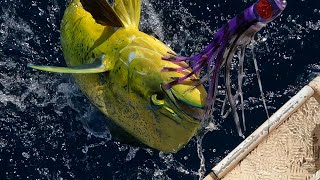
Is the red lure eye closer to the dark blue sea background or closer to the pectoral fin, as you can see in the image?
the pectoral fin

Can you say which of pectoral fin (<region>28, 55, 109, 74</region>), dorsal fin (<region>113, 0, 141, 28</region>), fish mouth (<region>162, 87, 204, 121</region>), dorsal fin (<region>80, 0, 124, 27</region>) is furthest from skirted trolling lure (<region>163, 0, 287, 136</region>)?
dorsal fin (<region>113, 0, 141, 28</region>)

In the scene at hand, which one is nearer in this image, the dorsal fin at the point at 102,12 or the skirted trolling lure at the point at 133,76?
the skirted trolling lure at the point at 133,76

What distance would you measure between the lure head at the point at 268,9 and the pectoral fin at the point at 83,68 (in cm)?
144

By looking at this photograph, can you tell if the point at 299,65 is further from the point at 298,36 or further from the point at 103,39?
the point at 103,39

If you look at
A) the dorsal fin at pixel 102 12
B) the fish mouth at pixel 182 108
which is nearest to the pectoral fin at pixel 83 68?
the dorsal fin at pixel 102 12

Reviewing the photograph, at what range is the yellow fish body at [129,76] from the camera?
304 centimetres

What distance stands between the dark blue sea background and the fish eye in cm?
171

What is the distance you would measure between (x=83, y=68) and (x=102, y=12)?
414 millimetres

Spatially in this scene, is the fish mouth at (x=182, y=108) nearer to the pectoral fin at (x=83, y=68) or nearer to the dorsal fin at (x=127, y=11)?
the pectoral fin at (x=83, y=68)

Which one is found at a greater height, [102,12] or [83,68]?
[102,12]

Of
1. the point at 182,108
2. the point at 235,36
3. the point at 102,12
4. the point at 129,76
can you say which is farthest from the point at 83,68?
the point at 235,36

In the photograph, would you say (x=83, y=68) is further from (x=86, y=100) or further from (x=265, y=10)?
(x=86, y=100)

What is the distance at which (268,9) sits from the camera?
2.07 m

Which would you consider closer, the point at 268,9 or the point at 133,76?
the point at 268,9
